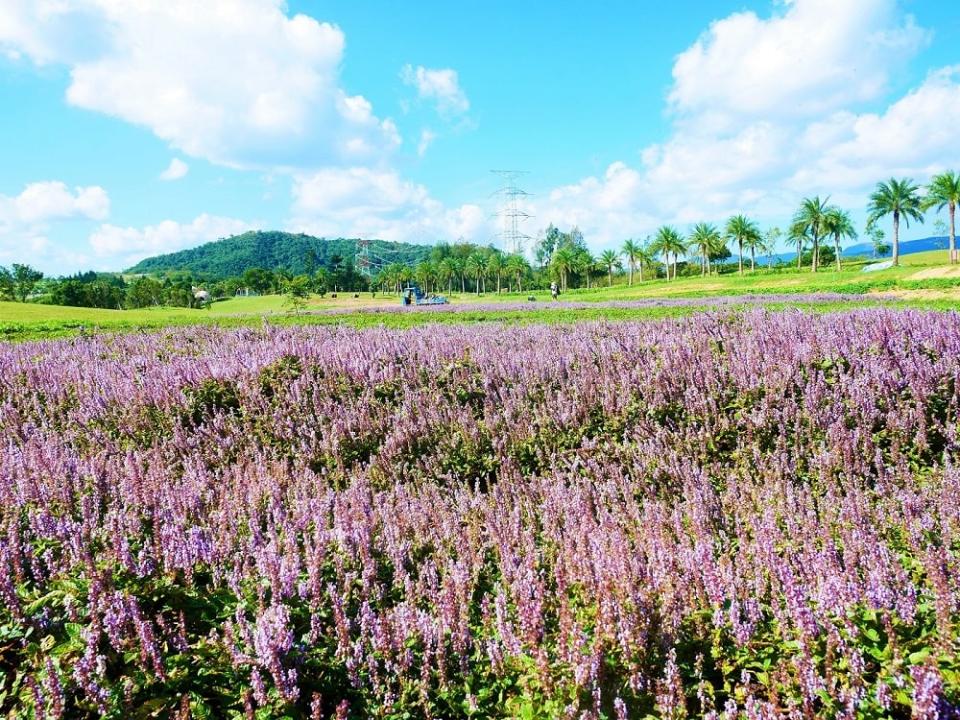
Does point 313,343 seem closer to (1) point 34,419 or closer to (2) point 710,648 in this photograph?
(1) point 34,419

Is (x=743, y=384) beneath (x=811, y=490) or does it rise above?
above

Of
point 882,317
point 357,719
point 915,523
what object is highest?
point 882,317

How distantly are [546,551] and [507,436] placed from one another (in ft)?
6.09

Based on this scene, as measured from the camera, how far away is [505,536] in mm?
3223

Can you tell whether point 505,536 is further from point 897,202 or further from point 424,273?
point 424,273

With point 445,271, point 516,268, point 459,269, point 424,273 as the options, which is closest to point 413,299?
point 516,268

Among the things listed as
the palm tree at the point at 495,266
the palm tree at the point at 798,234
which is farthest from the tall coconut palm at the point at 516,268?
the palm tree at the point at 798,234

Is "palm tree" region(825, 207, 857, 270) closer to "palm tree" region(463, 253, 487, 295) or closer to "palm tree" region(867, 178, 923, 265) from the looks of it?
"palm tree" region(867, 178, 923, 265)

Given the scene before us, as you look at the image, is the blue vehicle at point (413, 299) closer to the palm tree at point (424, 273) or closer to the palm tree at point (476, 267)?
the palm tree at point (476, 267)

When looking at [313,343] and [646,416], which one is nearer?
[646,416]

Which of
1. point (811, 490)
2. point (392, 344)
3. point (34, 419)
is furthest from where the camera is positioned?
point (392, 344)

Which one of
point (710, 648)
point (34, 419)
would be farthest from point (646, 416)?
point (34, 419)

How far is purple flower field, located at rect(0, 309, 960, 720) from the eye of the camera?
2.12m

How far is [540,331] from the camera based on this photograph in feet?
30.7
